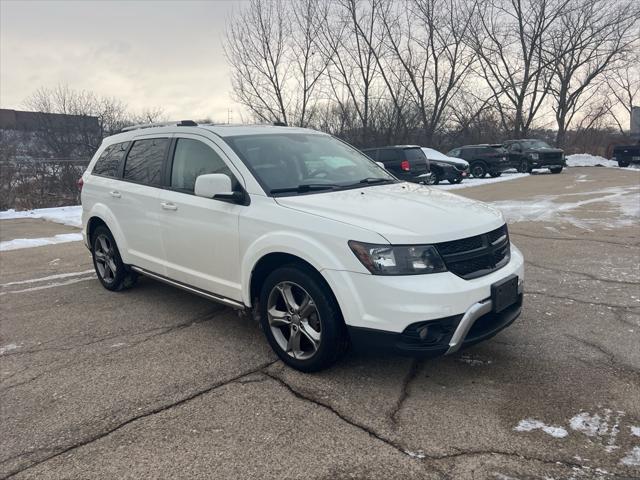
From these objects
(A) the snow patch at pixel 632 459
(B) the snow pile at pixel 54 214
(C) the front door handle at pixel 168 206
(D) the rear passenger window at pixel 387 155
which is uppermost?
(D) the rear passenger window at pixel 387 155

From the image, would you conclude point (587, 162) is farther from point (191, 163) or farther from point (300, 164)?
point (191, 163)

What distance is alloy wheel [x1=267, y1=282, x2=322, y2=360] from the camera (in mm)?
3523

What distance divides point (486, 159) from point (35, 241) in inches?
797

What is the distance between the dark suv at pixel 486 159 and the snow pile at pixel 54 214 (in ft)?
58.4

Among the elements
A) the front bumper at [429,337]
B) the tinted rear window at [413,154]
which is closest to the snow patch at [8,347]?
the front bumper at [429,337]

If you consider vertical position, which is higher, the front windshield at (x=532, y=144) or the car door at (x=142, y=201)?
the front windshield at (x=532, y=144)

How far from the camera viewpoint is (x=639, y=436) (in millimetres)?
2791

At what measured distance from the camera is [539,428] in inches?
114

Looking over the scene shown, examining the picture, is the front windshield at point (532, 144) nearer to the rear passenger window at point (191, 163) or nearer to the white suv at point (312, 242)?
the white suv at point (312, 242)

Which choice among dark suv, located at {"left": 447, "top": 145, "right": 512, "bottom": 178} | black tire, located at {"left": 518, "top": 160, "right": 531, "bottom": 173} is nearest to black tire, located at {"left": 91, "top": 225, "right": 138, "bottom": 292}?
dark suv, located at {"left": 447, "top": 145, "right": 512, "bottom": 178}

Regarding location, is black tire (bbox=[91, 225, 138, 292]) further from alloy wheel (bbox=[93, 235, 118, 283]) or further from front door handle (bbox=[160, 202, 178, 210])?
front door handle (bbox=[160, 202, 178, 210])

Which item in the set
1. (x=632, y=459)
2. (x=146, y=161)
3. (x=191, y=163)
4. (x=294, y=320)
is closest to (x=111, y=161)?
(x=146, y=161)

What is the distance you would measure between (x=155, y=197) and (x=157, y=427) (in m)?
2.39

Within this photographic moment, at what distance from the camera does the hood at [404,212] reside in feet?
10.6
